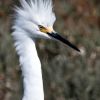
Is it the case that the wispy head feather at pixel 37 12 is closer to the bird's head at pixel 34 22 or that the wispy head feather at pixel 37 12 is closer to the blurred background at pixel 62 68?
Answer: the bird's head at pixel 34 22

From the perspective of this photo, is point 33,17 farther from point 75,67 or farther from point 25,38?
point 75,67

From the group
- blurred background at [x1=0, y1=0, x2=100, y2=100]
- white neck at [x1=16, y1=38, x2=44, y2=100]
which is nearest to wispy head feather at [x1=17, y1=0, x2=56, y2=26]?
white neck at [x1=16, y1=38, x2=44, y2=100]

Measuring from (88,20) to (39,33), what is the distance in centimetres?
653

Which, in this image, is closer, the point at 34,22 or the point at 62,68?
the point at 34,22

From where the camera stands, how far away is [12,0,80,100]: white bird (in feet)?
18.6

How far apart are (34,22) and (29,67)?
1.28ft

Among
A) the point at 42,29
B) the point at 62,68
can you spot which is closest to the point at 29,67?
the point at 42,29

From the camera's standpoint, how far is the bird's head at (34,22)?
5.69m

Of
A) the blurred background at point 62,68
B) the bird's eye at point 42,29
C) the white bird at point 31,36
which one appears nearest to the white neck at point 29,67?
the white bird at point 31,36

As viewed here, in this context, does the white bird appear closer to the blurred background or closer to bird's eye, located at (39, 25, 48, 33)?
bird's eye, located at (39, 25, 48, 33)

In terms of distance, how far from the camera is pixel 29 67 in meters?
5.66

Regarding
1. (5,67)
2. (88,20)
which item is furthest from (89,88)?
(88,20)

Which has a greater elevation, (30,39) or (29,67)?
(30,39)

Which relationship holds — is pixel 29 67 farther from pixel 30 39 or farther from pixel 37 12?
pixel 37 12
